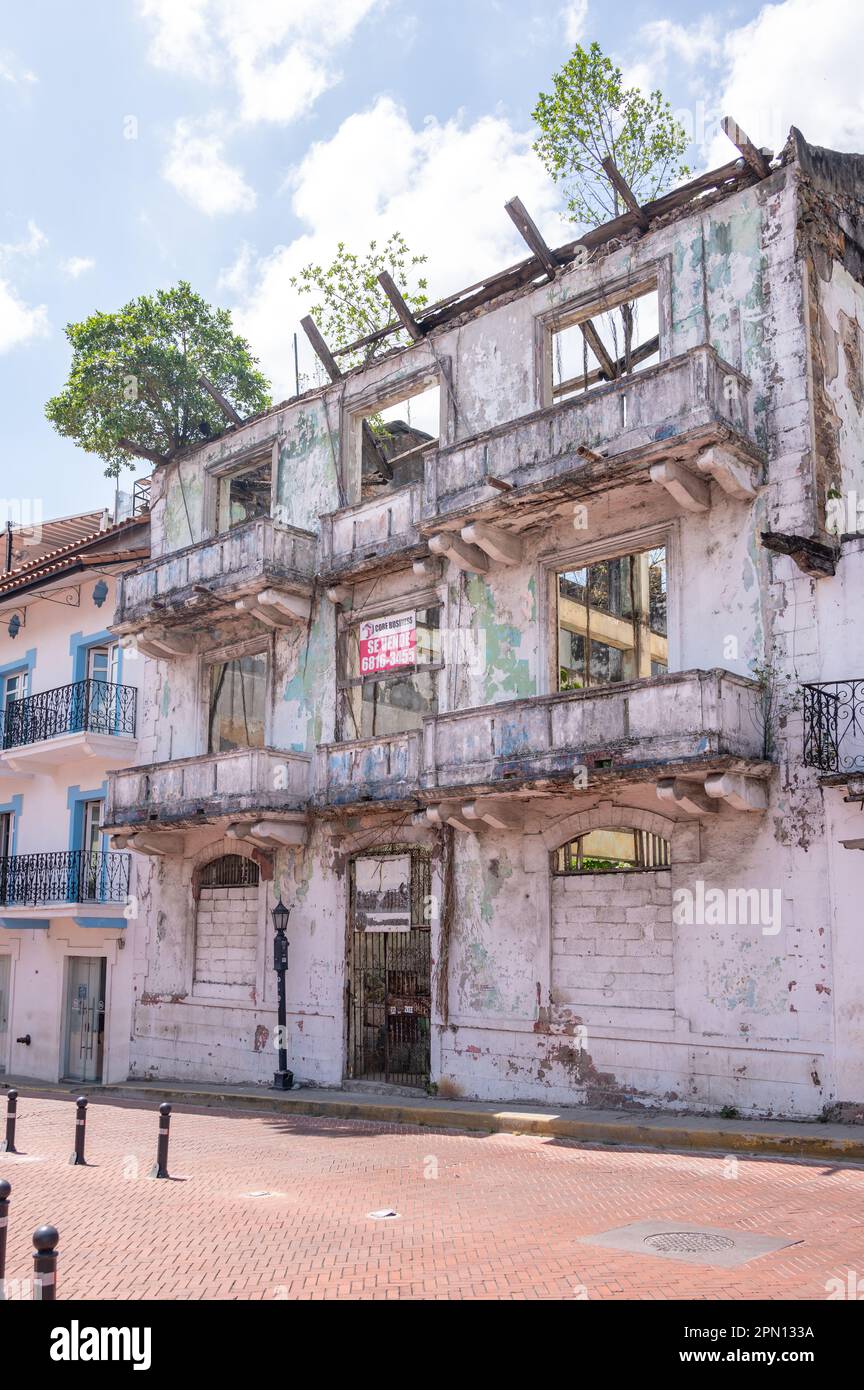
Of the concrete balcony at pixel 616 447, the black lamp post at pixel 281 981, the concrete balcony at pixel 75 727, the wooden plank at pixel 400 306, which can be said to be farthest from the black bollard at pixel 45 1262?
the concrete balcony at pixel 75 727

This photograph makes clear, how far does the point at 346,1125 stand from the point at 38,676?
1488 centimetres

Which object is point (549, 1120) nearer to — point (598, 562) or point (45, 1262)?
point (598, 562)

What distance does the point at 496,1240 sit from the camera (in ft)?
28.5

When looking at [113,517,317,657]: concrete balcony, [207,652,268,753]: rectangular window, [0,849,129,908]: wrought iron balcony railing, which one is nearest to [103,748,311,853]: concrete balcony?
[207,652,268,753]: rectangular window

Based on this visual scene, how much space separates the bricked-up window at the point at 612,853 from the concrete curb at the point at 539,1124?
3179 mm

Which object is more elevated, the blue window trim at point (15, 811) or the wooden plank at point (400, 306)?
the wooden plank at point (400, 306)

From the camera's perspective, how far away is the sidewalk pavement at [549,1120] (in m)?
12.3

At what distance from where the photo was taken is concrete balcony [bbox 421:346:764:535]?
14680 mm

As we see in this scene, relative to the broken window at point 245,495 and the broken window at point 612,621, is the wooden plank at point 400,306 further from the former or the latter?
the broken window at point 612,621

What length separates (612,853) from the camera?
16.0m

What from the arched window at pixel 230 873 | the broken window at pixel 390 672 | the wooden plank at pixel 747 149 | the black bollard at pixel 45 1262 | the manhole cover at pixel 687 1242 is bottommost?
the manhole cover at pixel 687 1242

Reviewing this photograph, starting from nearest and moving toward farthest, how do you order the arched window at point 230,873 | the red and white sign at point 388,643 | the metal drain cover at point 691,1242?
the metal drain cover at point 691,1242 < the red and white sign at point 388,643 < the arched window at point 230,873
